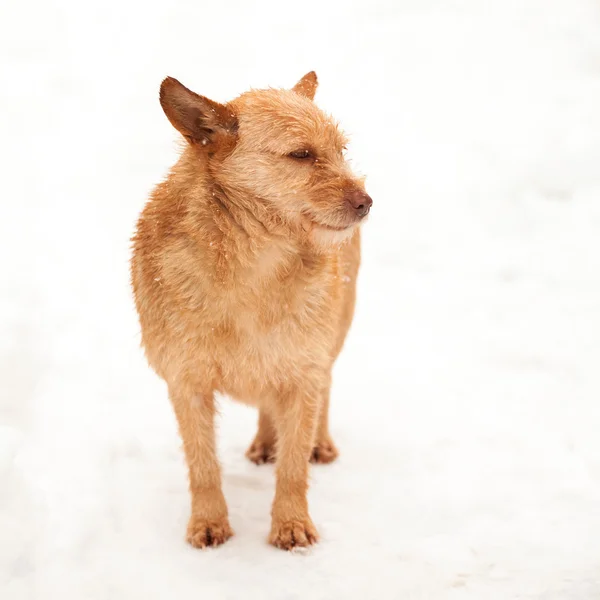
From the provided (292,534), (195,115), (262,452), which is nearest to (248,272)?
(195,115)

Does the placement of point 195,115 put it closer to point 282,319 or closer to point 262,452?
point 282,319

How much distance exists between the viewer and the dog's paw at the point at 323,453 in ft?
15.5

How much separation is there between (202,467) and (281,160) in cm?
155

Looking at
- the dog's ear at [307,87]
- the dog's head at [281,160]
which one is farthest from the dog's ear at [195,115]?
the dog's ear at [307,87]

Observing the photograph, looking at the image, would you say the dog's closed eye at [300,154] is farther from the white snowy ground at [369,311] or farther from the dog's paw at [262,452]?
the dog's paw at [262,452]

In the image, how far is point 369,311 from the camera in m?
6.78

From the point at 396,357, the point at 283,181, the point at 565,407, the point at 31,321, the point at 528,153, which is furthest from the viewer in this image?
the point at 528,153

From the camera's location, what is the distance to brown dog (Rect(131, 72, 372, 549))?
3.48 metres

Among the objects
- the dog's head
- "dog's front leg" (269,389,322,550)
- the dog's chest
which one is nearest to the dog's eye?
the dog's head

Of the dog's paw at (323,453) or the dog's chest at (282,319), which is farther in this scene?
the dog's paw at (323,453)

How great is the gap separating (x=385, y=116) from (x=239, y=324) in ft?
19.8

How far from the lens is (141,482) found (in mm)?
4328

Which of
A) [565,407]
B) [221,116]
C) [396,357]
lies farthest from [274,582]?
[396,357]

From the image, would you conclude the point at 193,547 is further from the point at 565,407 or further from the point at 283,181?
the point at 565,407
